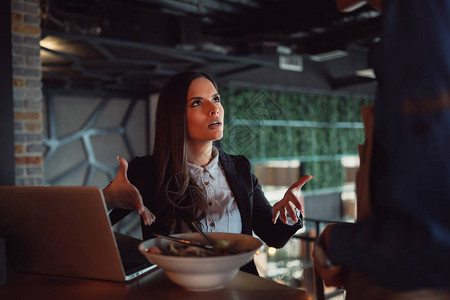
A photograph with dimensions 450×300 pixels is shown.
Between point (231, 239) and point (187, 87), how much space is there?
2.53 ft

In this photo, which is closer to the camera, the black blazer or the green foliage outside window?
the black blazer

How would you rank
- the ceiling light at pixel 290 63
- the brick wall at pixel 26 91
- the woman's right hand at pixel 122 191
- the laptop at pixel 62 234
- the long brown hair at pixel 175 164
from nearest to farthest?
the laptop at pixel 62 234 < the woman's right hand at pixel 122 191 < the long brown hair at pixel 175 164 < the brick wall at pixel 26 91 < the ceiling light at pixel 290 63

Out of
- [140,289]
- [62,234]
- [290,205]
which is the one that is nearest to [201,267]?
[140,289]

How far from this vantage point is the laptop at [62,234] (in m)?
0.90

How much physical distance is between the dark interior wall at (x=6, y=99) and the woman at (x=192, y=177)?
1.06 metres

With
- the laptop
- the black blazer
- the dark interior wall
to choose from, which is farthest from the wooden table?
the dark interior wall

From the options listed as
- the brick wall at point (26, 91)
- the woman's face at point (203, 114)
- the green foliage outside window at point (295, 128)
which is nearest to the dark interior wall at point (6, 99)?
the brick wall at point (26, 91)

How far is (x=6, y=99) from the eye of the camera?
2.23m

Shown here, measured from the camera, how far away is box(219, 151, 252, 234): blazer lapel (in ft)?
5.19

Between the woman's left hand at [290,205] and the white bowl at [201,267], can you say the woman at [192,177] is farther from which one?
the white bowl at [201,267]

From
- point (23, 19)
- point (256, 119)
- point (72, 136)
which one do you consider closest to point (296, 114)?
point (256, 119)

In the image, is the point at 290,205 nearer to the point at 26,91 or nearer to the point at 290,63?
the point at 26,91

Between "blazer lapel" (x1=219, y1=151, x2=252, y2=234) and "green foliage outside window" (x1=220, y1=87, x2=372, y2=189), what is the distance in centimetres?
532

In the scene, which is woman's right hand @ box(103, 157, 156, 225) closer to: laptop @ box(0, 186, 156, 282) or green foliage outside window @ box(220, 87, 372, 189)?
laptop @ box(0, 186, 156, 282)
